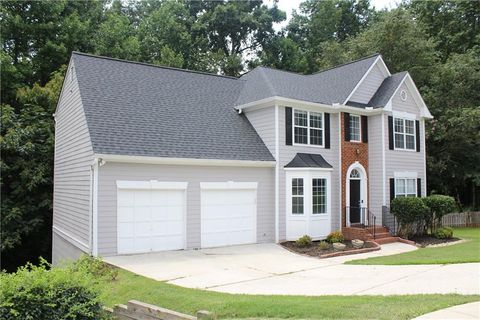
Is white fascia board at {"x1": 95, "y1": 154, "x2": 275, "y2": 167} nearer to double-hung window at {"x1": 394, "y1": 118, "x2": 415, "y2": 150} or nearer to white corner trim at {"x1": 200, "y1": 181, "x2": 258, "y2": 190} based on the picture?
white corner trim at {"x1": 200, "y1": 181, "x2": 258, "y2": 190}

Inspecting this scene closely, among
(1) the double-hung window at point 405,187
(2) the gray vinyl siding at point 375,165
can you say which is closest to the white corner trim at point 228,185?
(2) the gray vinyl siding at point 375,165

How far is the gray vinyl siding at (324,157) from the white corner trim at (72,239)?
734 centimetres

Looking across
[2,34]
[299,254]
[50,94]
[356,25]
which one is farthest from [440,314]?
[356,25]

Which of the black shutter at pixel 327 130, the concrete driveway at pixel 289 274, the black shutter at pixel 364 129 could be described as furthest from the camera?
the black shutter at pixel 364 129

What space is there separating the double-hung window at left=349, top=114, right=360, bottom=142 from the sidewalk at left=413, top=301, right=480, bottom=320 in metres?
12.8

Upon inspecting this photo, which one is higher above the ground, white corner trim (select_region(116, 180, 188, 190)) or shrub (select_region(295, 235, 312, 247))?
white corner trim (select_region(116, 180, 188, 190))

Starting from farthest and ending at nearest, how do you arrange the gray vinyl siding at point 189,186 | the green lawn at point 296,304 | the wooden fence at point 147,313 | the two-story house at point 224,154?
1. the two-story house at point 224,154
2. the gray vinyl siding at point 189,186
3. the green lawn at point 296,304
4. the wooden fence at point 147,313

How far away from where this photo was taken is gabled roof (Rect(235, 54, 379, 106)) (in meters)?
18.3

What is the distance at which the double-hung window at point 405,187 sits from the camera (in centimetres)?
1994

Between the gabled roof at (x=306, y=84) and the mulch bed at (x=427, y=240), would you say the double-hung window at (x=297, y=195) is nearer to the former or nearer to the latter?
the gabled roof at (x=306, y=84)

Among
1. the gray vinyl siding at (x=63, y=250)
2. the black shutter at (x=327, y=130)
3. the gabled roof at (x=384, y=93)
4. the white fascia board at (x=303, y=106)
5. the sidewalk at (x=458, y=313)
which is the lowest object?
the gray vinyl siding at (x=63, y=250)

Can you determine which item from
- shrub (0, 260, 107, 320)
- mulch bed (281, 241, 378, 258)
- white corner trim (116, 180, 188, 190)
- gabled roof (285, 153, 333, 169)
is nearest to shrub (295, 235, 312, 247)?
mulch bed (281, 241, 378, 258)

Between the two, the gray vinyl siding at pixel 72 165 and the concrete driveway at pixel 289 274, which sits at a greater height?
the gray vinyl siding at pixel 72 165

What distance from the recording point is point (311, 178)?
17141 millimetres
